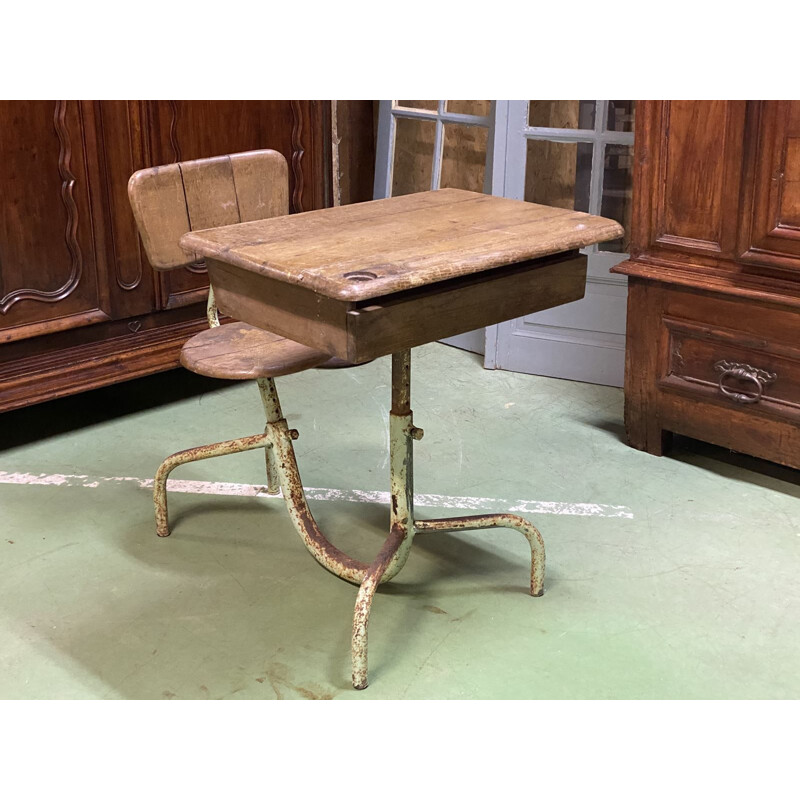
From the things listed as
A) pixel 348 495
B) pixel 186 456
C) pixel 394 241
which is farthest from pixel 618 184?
pixel 186 456

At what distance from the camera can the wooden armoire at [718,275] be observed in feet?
9.52

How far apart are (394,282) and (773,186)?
1.38m

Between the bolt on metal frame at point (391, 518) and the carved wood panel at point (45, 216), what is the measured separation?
2.55 ft

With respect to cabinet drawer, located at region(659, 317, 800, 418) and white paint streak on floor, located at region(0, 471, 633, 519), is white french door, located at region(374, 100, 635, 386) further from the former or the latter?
white paint streak on floor, located at region(0, 471, 633, 519)

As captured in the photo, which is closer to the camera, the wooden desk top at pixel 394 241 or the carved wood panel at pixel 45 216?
the wooden desk top at pixel 394 241

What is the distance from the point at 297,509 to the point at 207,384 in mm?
1346

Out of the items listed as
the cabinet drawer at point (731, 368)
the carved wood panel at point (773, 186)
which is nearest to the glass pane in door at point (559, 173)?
the cabinet drawer at point (731, 368)

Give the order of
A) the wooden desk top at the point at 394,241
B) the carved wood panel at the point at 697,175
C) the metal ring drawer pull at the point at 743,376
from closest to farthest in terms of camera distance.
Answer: the wooden desk top at the point at 394,241 < the carved wood panel at the point at 697,175 < the metal ring drawer pull at the point at 743,376

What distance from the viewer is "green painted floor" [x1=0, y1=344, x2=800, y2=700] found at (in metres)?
2.33

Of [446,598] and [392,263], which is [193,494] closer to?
[446,598]

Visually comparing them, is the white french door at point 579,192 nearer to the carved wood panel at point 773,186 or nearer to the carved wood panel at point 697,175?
the carved wood panel at point 697,175

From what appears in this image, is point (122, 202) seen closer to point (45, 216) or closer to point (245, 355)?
point (45, 216)

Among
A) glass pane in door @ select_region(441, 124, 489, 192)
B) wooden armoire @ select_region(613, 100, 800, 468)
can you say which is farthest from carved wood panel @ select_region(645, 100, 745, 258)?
glass pane in door @ select_region(441, 124, 489, 192)

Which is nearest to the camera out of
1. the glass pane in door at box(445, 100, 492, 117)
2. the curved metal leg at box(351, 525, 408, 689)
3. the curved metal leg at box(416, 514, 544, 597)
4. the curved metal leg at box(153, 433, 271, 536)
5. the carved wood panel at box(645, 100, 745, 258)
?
the curved metal leg at box(351, 525, 408, 689)
